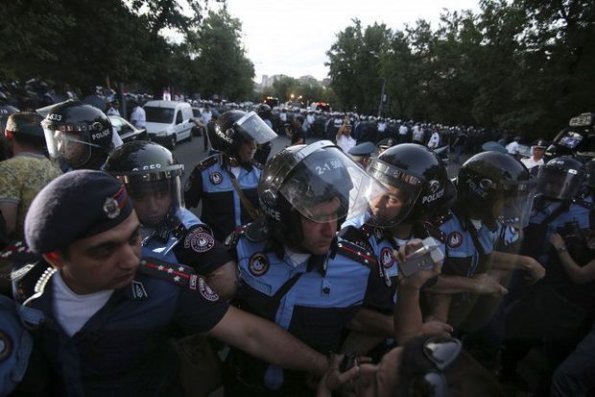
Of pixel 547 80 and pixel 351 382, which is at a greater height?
pixel 547 80

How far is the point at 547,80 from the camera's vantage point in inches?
678

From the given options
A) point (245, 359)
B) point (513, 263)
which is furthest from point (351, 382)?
point (513, 263)

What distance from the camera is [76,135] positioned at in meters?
3.36

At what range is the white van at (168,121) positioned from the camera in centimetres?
1731

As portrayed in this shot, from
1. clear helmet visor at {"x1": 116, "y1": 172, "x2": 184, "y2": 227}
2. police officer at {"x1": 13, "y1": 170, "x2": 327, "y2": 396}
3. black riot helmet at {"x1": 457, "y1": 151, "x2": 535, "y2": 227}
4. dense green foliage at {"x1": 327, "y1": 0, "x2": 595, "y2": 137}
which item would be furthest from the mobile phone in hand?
dense green foliage at {"x1": 327, "y1": 0, "x2": 595, "y2": 137}

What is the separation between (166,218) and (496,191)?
2282 millimetres

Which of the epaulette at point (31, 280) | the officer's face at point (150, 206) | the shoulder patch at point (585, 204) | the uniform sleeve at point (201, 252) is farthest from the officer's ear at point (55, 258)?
the shoulder patch at point (585, 204)

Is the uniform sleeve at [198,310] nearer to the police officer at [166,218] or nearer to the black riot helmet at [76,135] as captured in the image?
the police officer at [166,218]

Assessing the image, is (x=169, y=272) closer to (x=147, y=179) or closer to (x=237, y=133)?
(x=147, y=179)

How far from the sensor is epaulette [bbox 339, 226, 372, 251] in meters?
2.35

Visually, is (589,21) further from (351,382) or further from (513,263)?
Answer: (351,382)

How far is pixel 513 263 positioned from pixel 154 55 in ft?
62.7

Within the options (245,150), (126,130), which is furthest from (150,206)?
(126,130)

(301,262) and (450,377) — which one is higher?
(450,377)
